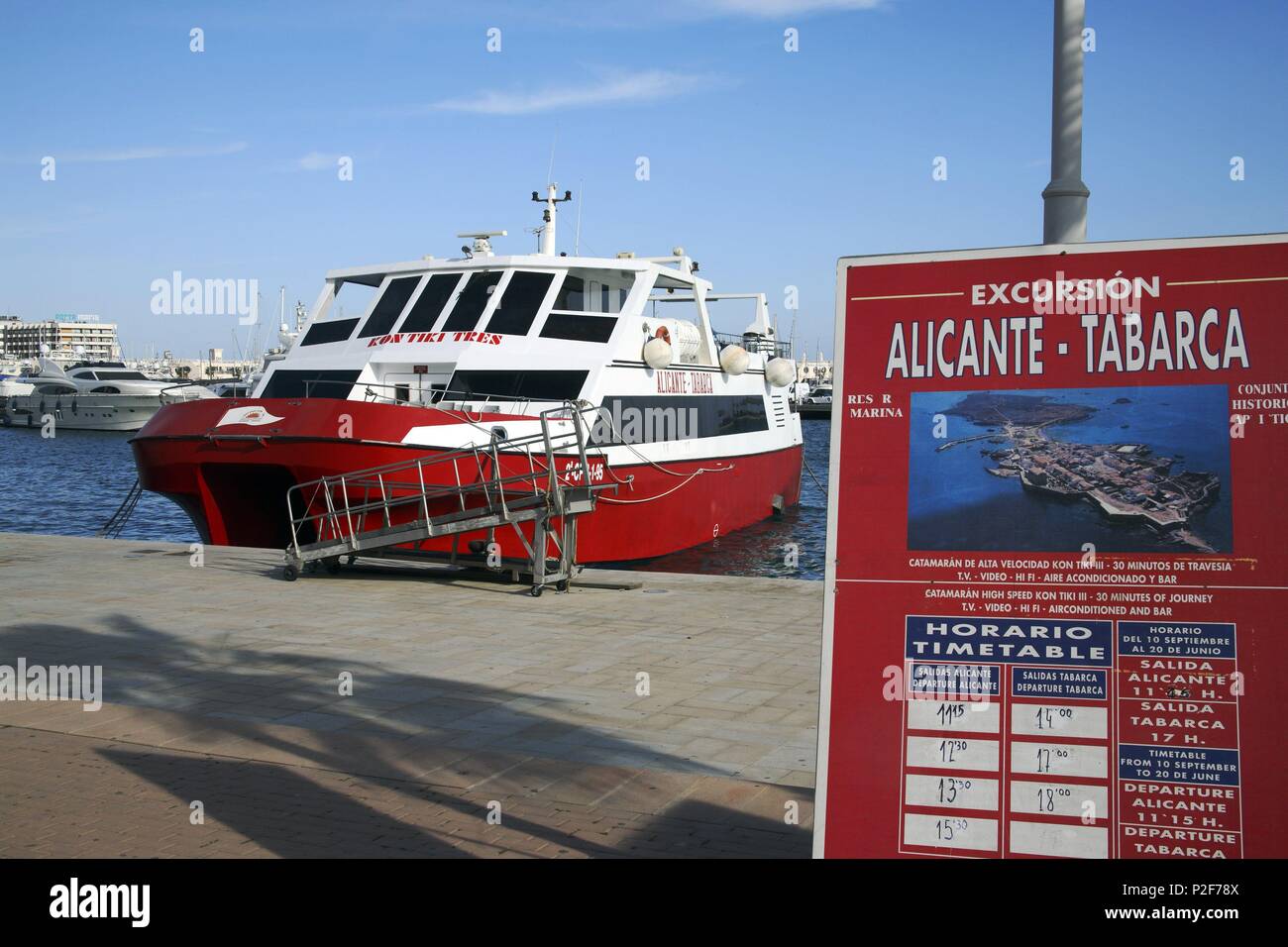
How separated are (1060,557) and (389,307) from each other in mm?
14844

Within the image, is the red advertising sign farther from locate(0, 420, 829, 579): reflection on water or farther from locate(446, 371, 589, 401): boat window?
locate(446, 371, 589, 401): boat window

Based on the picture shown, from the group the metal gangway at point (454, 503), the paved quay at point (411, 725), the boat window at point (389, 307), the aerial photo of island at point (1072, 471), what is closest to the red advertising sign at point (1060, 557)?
the aerial photo of island at point (1072, 471)

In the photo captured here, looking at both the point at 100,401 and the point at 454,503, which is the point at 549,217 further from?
the point at 100,401

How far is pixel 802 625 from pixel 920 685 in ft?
22.0

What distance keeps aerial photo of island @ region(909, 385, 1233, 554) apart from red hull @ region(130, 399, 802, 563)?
1033cm

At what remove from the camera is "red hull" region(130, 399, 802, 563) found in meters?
13.2

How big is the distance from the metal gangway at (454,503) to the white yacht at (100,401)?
5851 cm

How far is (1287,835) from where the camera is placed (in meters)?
3.04

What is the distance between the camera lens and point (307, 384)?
16.2 metres

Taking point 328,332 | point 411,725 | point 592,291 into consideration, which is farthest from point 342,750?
point 328,332

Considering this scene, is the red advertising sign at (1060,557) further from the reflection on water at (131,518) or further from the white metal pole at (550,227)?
the white metal pole at (550,227)

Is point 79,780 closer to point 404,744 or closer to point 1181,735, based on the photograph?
point 404,744

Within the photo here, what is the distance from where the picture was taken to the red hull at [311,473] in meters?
13.2

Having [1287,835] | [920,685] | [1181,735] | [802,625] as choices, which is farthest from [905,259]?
[802,625]
